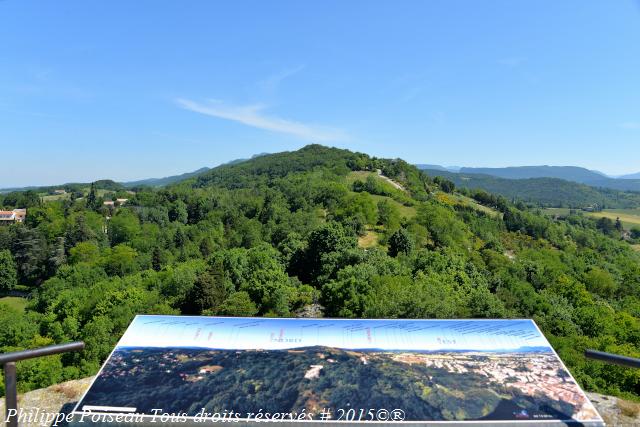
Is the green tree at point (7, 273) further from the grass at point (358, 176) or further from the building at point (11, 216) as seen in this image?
the grass at point (358, 176)

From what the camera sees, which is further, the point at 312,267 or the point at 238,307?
the point at 312,267

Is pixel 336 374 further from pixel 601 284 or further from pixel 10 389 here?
pixel 601 284

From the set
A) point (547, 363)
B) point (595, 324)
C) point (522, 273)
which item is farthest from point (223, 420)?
point (522, 273)

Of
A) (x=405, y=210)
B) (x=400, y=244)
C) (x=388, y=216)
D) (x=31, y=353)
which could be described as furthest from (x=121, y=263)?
(x=31, y=353)

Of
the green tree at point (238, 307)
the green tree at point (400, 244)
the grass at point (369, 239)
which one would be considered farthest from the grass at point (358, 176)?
the green tree at point (238, 307)

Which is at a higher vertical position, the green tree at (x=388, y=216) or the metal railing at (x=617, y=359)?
the metal railing at (x=617, y=359)
